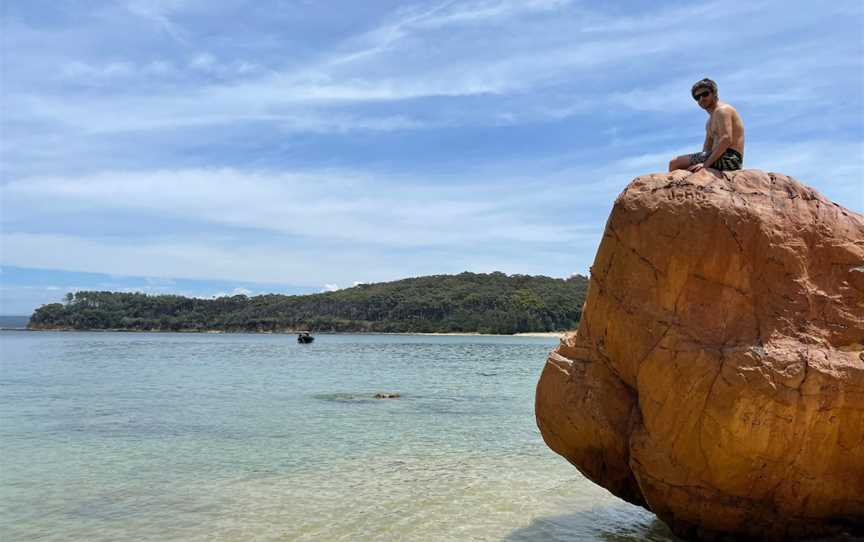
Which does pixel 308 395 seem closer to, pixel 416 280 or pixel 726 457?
pixel 726 457

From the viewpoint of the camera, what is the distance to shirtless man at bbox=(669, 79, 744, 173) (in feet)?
22.4

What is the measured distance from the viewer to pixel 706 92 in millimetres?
7168

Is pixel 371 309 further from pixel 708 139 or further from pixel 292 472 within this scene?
pixel 708 139

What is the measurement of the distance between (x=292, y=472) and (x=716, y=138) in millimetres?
8527

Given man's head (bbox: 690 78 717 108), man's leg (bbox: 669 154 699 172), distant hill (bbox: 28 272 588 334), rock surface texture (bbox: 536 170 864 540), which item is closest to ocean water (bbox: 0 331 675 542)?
rock surface texture (bbox: 536 170 864 540)

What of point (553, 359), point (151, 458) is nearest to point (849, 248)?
point (553, 359)

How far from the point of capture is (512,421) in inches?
719

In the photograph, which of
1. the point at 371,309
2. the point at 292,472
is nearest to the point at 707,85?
the point at 292,472

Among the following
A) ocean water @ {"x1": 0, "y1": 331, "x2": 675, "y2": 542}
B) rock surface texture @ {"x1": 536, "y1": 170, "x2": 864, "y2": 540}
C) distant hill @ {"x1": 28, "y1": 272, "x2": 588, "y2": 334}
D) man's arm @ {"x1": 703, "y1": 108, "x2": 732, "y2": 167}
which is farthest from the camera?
distant hill @ {"x1": 28, "y1": 272, "x2": 588, "y2": 334}

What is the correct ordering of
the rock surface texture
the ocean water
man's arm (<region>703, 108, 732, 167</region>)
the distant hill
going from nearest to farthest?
the rock surface texture, man's arm (<region>703, 108, 732, 167</region>), the ocean water, the distant hill

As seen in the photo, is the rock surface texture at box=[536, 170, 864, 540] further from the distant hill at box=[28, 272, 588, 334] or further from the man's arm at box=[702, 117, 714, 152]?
the distant hill at box=[28, 272, 588, 334]

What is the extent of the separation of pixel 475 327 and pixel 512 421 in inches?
3866

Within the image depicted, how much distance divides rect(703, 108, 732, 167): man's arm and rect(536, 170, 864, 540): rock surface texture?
30 cm

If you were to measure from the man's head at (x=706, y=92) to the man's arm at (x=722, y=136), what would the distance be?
293mm
